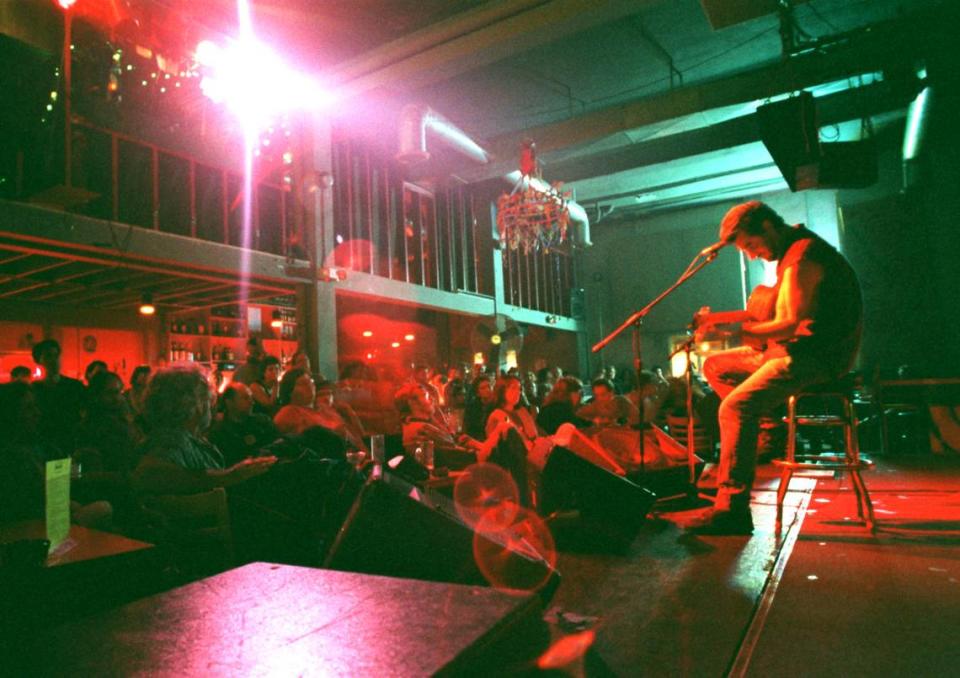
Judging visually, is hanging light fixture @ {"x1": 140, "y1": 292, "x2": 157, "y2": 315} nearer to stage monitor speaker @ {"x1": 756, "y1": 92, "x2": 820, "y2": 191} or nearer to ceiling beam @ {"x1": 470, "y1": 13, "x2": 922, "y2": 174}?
ceiling beam @ {"x1": 470, "y1": 13, "x2": 922, "y2": 174}

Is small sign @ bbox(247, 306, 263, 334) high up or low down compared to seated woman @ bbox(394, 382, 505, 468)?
up

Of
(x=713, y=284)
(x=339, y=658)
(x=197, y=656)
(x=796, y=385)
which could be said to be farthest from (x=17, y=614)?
(x=713, y=284)

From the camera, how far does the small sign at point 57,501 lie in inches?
60.0

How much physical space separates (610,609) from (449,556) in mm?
585

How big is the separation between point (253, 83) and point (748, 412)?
5600 mm

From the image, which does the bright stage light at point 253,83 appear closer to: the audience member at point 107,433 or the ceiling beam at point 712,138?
the audience member at point 107,433

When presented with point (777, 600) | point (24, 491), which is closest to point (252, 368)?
point (24, 491)

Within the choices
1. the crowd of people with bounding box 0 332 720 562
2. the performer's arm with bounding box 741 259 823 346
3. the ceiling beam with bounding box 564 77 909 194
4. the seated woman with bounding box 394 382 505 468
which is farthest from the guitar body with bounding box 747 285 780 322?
the ceiling beam with bounding box 564 77 909 194


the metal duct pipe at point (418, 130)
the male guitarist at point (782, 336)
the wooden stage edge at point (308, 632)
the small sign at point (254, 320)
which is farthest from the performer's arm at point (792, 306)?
the small sign at point (254, 320)

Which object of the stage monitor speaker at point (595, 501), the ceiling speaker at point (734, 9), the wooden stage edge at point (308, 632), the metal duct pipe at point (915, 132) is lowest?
the stage monitor speaker at point (595, 501)

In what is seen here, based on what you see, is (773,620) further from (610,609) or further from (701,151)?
(701,151)

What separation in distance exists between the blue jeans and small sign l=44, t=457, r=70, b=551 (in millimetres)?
2467

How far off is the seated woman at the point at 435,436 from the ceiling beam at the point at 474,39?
12.5ft

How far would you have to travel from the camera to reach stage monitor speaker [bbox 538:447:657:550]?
2561 millimetres
